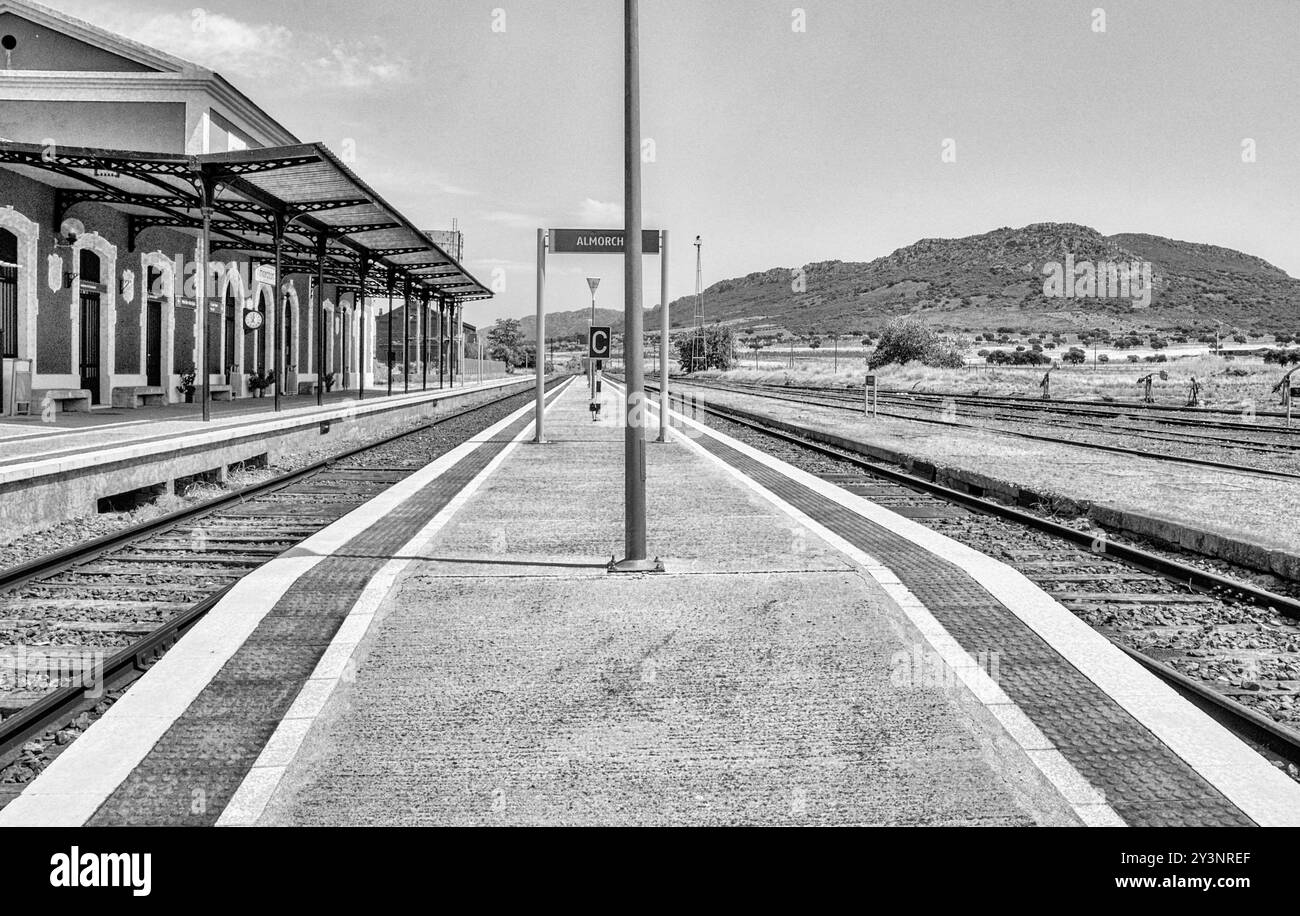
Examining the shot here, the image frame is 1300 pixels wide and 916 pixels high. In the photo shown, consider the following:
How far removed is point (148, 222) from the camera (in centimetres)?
2766

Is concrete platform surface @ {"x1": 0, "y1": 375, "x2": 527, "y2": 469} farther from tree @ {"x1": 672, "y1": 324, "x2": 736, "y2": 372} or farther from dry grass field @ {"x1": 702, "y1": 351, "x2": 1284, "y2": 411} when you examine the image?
tree @ {"x1": 672, "y1": 324, "x2": 736, "y2": 372}

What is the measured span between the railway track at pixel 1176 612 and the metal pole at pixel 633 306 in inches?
120

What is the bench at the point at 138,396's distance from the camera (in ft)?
88.5

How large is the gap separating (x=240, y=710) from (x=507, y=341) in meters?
177

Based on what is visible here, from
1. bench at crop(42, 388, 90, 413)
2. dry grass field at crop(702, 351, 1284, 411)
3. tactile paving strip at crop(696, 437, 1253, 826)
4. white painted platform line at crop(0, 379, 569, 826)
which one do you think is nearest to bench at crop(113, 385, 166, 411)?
bench at crop(42, 388, 90, 413)

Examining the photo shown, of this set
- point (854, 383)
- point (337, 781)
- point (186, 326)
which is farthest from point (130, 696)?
point (854, 383)

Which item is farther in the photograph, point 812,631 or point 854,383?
point 854,383

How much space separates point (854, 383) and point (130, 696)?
66.8 meters

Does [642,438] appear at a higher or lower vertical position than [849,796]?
higher

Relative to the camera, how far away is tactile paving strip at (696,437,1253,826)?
4.03m

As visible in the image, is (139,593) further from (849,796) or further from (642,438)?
(849,796)

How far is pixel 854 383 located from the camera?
6981cm

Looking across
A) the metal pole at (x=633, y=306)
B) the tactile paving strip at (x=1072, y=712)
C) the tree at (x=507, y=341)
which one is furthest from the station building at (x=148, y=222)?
the tree at (x=507, y=341)

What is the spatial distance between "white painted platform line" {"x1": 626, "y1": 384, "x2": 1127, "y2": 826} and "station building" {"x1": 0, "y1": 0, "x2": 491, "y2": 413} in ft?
48.2
